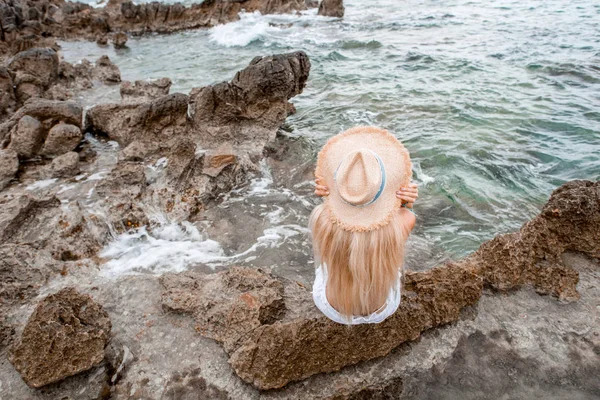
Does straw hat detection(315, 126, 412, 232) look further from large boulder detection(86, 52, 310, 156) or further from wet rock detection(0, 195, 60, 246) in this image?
large boulder detection(86, 52, 310, 156)

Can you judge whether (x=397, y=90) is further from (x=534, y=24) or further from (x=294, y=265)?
(x=534, y=24)

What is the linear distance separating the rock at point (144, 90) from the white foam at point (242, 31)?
32.1 ft

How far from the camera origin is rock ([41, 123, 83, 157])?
798 cm

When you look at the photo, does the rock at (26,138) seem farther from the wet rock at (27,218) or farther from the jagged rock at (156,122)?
the wet rock at (27,218)

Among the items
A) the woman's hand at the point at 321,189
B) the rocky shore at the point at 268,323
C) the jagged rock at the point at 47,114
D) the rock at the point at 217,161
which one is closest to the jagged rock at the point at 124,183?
the rocky shore at the point at 268,323

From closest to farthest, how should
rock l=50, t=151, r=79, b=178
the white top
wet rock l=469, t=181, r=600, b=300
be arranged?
the white top, wet rock l=469, t=181, r=600, b=300, rock l=50, t=151, r=79, b=178

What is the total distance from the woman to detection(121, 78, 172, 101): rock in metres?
10.1

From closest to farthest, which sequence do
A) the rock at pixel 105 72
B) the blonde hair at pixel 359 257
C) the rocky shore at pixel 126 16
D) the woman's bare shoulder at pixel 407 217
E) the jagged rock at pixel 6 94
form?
the blonde hair at pixel 359 257
the woman's bare shoulder at pixel 407 217
the jagged rock at pixel 6 94
the rock at pixel 105 72
the rocky shore at pixel 126 16

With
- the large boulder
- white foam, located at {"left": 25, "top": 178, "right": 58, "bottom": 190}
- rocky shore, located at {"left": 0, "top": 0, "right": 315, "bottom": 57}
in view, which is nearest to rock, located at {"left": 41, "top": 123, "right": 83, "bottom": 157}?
the large boulder

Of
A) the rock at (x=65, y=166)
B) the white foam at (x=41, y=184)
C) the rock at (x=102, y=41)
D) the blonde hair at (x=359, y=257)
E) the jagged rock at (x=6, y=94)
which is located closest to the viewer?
the blonde hair at (x=359, y=257)

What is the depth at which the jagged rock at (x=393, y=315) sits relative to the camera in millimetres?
3182

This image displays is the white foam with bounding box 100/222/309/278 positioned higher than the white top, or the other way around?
the white top

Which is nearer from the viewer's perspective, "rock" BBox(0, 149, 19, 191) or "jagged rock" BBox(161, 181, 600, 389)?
"jagged rock" BBox(161, 181, 600, 389)

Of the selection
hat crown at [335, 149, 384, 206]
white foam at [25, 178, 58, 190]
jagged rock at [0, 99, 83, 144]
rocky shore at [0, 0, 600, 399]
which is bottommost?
white foam at [25, 178, 58, 190]
